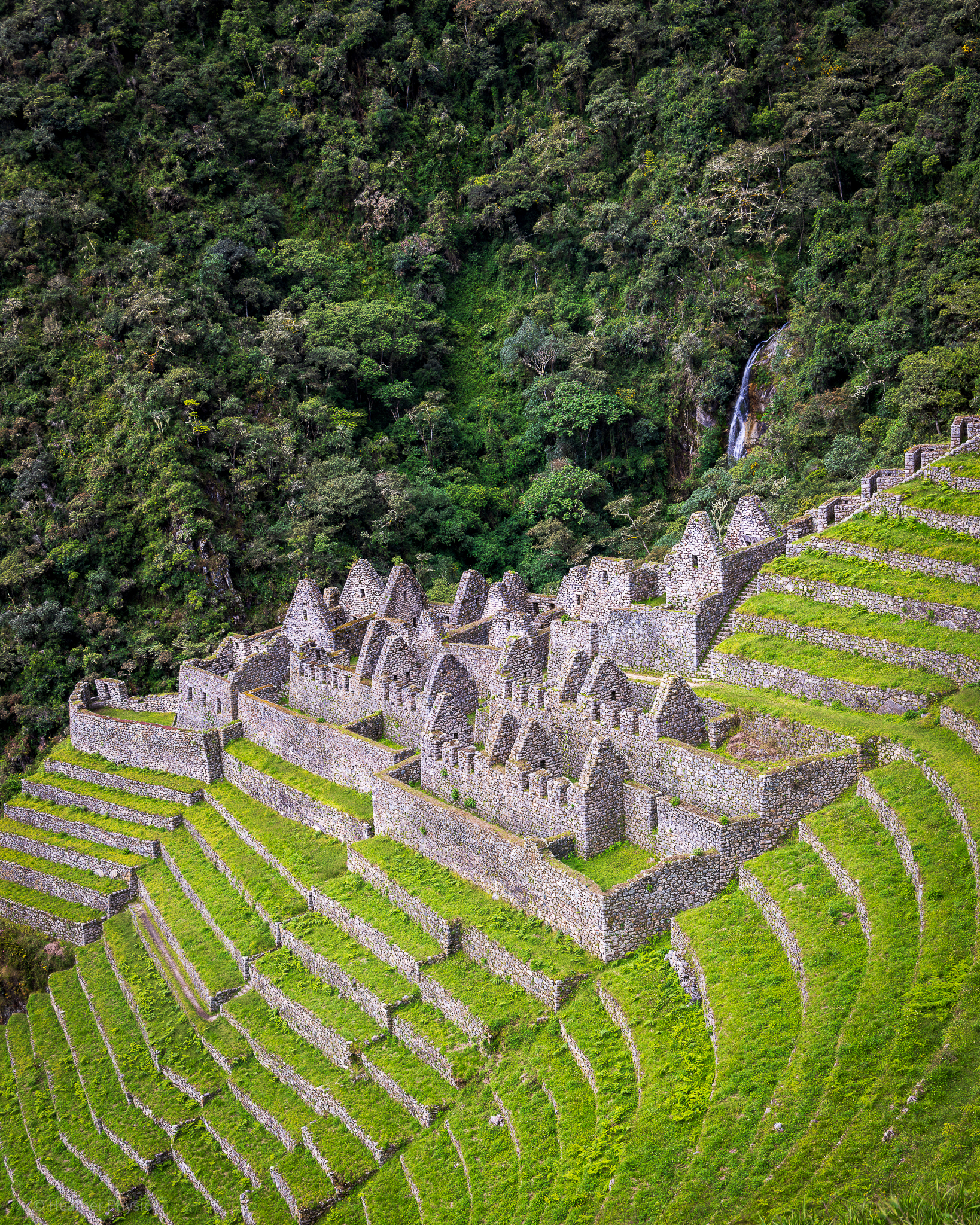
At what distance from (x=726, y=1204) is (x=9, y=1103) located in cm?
1975

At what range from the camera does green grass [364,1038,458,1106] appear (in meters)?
16.2

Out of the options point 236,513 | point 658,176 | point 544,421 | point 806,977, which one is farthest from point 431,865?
point 658,176

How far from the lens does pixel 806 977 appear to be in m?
13.0

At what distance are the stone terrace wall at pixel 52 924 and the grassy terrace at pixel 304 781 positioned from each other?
608 centimetres

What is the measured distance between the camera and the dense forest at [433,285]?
139ft

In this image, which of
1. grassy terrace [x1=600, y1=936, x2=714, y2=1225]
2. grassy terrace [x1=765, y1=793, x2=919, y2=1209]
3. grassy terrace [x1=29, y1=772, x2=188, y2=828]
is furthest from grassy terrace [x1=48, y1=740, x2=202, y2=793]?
grassy terrace [x1=765, y1=793, x2=919, y2=1209]

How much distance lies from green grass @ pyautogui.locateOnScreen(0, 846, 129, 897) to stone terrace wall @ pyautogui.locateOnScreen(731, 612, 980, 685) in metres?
19.0

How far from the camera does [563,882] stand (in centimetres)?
1689

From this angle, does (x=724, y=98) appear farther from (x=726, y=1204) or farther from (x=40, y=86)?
(x=726, y=1204)

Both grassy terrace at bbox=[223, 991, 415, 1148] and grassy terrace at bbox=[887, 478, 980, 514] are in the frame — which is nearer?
grassy terrace at bbox=[223, 991, 415, 1148]

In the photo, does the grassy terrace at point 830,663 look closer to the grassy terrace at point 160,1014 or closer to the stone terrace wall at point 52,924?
the grassy terrace at point 160,1014

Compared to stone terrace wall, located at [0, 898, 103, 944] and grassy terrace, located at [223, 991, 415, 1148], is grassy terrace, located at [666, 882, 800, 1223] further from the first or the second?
stone terrace wall, located at [0, 898, 103, 944]

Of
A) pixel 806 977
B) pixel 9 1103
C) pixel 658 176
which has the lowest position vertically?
pixel 9 1103

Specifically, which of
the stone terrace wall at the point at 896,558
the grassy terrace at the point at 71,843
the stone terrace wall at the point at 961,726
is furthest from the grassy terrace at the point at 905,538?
the grassy terrace at the point at 71,843
